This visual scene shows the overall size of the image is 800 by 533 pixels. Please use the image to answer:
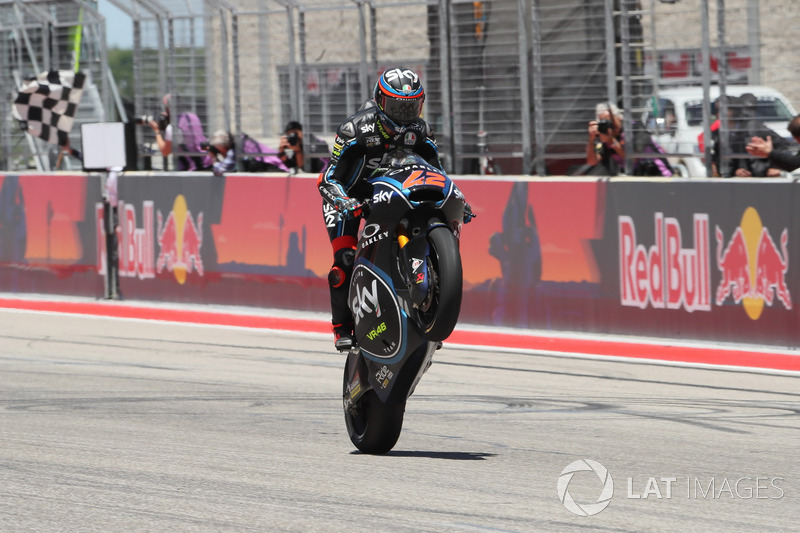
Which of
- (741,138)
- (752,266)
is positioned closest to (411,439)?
(752,266)

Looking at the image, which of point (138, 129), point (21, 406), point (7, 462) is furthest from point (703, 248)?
point (138, 129)

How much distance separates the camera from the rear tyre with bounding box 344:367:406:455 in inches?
253

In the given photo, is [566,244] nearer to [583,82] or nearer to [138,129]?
[583,82]

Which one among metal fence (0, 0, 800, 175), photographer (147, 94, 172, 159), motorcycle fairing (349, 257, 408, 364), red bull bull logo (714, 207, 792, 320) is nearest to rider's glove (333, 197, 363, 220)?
motorcycle fairing (349, 257, 408, 364)

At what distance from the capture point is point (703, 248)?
1072 centimetres

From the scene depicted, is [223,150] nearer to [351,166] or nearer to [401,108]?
[351,166]

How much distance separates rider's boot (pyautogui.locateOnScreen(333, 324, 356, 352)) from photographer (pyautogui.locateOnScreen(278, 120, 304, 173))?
7.07 m

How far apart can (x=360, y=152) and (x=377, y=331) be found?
0.97m

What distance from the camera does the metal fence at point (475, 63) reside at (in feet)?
36.5

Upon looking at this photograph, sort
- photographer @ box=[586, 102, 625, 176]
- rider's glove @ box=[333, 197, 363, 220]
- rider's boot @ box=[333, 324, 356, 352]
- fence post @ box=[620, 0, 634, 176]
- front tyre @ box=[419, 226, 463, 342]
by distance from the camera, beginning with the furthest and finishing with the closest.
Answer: photographer @ box=[586, 102, 625, 176] < fence post @ box=[620, 0, 634, 176] < rider's boot @ box=[333, 324, 356, 352] < rider's glove @ box=[333, 197, 363, 220] < front tyre @ box=[419, 226, 463, 342]

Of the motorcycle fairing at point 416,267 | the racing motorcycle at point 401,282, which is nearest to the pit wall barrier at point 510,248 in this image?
the racing motorcycle at point 401,282

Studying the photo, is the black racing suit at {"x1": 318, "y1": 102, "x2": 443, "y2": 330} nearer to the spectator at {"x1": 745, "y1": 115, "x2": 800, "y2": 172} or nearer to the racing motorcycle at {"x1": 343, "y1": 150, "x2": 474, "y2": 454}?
the racing motorcycle at {"x1": 343, "y1": 150, "x2": 474, "y2": 454}

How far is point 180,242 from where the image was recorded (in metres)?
14.3

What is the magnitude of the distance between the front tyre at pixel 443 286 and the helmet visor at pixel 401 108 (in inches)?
29.4
